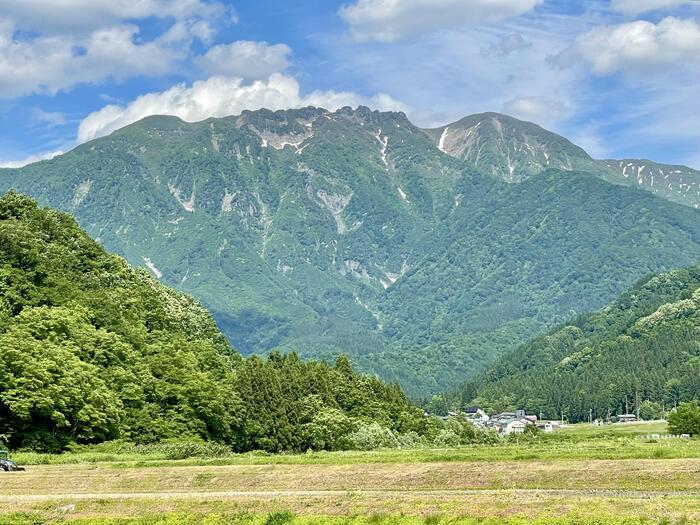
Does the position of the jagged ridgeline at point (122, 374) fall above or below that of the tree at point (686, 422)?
above

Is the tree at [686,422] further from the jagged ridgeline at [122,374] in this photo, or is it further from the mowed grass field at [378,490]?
the mowed grass field at [378,490]

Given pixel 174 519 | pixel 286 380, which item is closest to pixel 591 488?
pixel 174 519

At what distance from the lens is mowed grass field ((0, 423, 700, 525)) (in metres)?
46.6

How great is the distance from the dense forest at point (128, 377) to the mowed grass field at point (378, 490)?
2071 centimetres

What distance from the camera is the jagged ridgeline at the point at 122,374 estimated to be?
95.4 metres

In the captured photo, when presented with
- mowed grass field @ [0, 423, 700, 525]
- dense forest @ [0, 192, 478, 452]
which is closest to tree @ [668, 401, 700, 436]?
dense forest @ [0, 192, 478, 452]

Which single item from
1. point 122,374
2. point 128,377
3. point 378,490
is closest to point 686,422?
point 128,377

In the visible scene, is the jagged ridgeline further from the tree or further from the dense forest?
the tree

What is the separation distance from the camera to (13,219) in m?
130

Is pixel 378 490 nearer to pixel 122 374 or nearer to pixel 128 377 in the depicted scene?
pixel 122 374

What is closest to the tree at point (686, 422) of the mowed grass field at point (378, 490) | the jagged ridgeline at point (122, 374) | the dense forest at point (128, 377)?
the dense forest at point (128, 377)

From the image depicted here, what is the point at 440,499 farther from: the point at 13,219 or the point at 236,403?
the point at 13,219

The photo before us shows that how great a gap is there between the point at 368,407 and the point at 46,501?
8176 centimetres

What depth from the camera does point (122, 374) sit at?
10956cm
